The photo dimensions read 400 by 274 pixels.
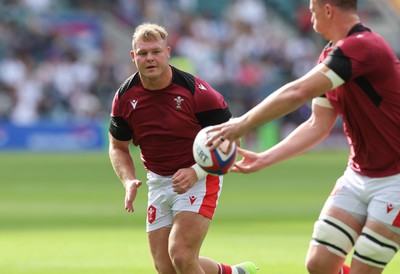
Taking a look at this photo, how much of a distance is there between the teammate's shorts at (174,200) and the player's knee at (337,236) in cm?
132

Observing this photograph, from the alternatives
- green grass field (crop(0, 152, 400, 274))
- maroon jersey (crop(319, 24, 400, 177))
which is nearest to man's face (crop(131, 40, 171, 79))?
maroon jersey (crop(319, 24, 400, 177))

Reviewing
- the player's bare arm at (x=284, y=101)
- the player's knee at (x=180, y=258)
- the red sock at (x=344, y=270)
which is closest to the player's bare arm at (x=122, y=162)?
the player's knee at (x=180, y=258)

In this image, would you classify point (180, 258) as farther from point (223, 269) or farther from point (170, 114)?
point (170, 114)

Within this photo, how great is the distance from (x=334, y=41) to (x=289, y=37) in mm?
30670

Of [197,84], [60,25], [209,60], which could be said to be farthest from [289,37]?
[197,84]

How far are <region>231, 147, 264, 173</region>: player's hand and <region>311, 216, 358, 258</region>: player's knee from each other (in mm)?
827

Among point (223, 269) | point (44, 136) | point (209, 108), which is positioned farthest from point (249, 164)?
point (44, 136)

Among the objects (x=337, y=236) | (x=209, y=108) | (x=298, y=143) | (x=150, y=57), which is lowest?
(x=337, y=236)

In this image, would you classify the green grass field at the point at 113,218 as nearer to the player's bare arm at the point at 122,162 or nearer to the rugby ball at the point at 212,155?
the player's bare arm at the point at 122,162

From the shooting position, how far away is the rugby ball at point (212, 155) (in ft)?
26.0

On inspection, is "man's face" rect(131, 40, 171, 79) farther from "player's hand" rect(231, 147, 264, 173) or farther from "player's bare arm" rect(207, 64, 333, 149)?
"player's bare arm" rect(207, 64, 333, 149)

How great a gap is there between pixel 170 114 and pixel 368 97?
2030 millimetres

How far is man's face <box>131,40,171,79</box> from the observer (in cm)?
908

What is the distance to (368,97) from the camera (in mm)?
7871
